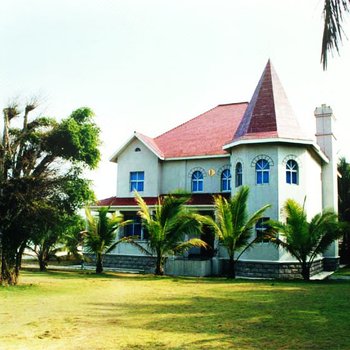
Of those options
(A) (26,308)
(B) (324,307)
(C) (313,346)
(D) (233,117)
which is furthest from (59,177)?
(D) (233,117)

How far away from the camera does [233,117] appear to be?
2681 centimetres

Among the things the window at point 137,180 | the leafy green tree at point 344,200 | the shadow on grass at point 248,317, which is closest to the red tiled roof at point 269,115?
the window at point 137,180

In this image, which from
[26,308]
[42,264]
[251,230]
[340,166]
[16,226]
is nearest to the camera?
[26,308]

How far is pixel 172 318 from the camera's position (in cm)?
866

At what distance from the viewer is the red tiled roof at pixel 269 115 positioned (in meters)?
20.8

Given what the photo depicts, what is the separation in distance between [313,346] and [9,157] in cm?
1134

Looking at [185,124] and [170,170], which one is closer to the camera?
[170,170]

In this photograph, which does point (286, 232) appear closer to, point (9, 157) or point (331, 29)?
point (9, 157)

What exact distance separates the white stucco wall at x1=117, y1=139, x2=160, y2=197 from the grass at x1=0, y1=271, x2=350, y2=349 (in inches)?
451

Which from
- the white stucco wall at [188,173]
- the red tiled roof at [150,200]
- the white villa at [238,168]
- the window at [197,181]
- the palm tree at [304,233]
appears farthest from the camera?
the window at [197,181]

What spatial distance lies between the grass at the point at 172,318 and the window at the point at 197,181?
35.5 ft

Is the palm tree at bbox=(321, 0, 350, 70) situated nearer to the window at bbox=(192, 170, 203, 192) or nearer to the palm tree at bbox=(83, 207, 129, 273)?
the palm tree at bbox=(83, 207, 129, 273)

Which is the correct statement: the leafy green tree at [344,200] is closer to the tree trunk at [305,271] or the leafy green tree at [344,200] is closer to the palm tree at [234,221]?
the tree trunk at [305,271]

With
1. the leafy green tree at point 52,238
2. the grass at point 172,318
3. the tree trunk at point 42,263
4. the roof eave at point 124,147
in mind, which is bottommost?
the grass at point 172,318
